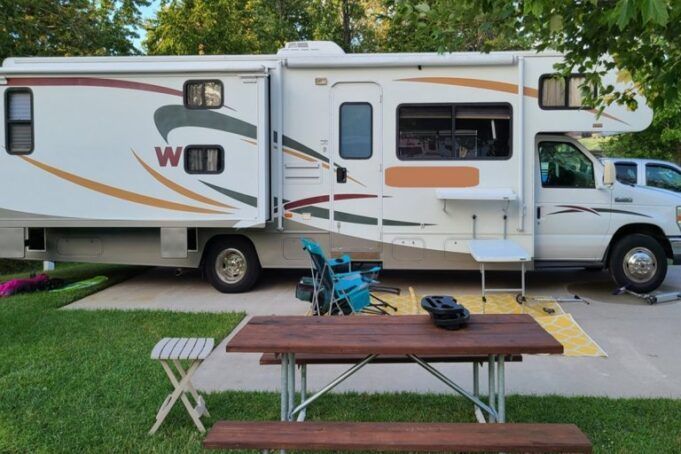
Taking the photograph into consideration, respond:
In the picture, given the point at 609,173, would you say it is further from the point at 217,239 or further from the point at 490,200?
the point at 217,239

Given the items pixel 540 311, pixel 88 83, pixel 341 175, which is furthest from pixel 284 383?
pixel 88 83

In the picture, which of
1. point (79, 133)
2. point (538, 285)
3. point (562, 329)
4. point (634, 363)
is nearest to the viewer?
point (634, 363)

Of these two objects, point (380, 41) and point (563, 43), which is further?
point (380, 41)

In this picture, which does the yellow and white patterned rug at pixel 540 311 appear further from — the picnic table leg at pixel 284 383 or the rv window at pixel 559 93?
the picnic table leg at pixel 284 383

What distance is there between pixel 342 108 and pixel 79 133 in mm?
3447

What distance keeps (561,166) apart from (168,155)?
5186 mm

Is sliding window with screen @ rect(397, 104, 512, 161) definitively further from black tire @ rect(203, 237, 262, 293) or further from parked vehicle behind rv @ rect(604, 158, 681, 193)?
black tire @ rect(203, 237, 262, 293)

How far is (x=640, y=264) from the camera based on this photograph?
7.46m

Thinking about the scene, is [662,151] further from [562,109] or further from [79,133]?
[79,133]

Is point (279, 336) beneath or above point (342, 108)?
beneath

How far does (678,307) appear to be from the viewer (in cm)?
689

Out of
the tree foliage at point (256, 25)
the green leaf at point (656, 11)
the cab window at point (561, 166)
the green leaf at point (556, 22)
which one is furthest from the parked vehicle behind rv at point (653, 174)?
the green leaf at point (656, 11)

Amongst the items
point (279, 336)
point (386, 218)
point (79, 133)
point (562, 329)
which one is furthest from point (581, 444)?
point (79, 133)

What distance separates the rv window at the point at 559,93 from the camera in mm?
7219
